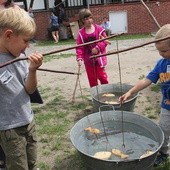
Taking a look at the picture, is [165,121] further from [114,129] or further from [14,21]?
[14,21]

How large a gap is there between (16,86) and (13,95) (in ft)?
0.23

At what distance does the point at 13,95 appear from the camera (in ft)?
7.59

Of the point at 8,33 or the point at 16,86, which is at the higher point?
the point at 8,33

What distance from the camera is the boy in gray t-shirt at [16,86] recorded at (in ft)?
7.02

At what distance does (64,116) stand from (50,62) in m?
4.76

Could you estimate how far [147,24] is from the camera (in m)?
15.2

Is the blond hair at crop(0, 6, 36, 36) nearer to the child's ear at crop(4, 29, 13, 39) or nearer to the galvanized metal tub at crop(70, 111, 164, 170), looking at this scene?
the child's ear at crop(4, 29, 13, 39)

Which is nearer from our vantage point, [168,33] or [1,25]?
[1,25]

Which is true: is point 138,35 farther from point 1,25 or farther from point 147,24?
point 1,25

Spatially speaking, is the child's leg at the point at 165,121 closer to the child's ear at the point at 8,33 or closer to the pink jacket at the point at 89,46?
the child's ear at the point at 8,33

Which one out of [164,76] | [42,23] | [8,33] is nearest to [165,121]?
[164,76]

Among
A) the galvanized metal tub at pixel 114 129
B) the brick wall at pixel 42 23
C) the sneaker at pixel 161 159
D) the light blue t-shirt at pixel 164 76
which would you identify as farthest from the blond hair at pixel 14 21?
the brick wall at pixel 42 23

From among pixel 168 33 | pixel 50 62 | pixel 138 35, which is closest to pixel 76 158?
pixel 168 33

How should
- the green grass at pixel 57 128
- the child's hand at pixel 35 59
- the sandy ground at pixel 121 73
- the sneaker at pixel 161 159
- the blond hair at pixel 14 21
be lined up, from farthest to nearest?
the sandy ground at pixel 121 73 → the green grass at pixel 57 128 → the sneaker at pixel 161 159 → the blond hair at pixel 14 21 → the child's hand at pixel 35 59
